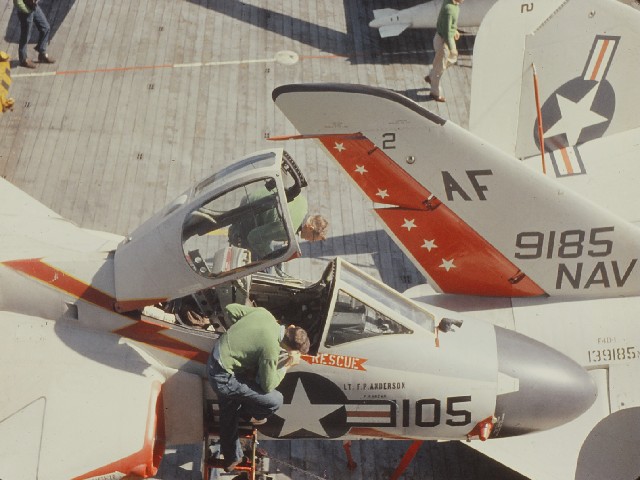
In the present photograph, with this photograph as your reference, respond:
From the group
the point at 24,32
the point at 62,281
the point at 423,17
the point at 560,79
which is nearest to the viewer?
Answer: the point at 62,281

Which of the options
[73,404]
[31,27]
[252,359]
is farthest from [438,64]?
[73,404]

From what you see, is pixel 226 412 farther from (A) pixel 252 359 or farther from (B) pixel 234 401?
(A) pixel 252 359

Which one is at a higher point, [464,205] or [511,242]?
[464,205]

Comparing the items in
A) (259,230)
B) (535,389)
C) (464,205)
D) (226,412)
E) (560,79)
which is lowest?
(226,412)

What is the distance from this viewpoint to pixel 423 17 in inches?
642

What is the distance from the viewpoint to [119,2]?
55.8ft

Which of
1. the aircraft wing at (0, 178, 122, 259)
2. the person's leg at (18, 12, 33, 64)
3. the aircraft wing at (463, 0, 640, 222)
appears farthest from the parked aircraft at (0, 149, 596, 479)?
the person's leg at (18, 12, 33, 64)

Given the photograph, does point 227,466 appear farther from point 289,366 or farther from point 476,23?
point 476,23

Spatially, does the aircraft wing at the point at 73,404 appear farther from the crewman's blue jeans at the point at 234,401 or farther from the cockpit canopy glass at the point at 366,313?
the cockpit canopy glass at the point at 366,313

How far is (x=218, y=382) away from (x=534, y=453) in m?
3.57

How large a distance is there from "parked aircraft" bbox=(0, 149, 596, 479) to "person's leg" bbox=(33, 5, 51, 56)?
7816 mm

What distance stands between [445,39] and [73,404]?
31.4 ft

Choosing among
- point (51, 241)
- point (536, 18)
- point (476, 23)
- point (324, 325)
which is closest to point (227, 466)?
point (324, 325)

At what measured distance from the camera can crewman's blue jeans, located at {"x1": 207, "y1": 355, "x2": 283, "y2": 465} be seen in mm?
7398
